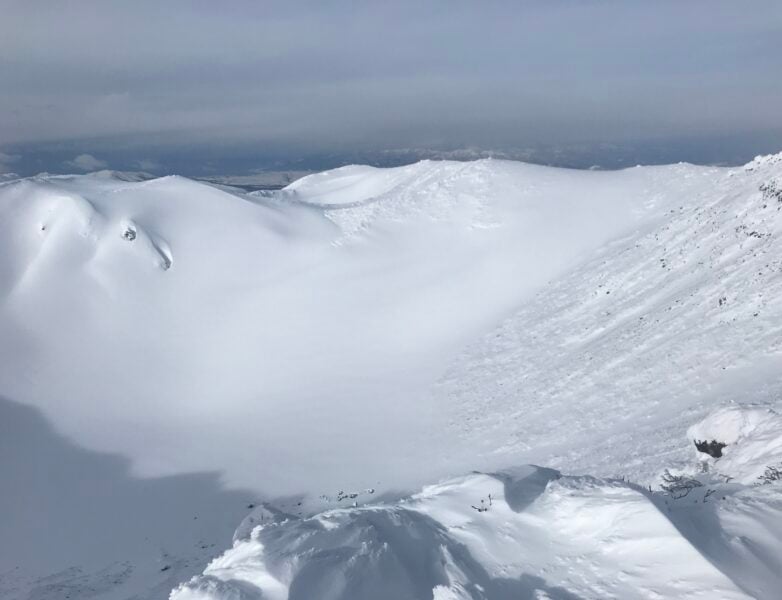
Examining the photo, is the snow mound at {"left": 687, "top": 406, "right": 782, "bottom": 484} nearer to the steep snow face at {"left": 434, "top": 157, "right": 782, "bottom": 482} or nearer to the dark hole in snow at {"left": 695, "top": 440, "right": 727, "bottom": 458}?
the dark hole in snow at {"left": 695, "top": 440, "right": 727, "bottom": 458}

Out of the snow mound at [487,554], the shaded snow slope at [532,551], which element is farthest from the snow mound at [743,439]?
the snow mound at [487,554]

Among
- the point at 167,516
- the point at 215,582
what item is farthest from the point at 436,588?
the point at 167,516

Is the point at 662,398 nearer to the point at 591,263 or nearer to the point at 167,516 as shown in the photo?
the point at 591,263

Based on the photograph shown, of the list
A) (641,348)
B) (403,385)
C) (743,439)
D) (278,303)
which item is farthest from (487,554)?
(278,303)

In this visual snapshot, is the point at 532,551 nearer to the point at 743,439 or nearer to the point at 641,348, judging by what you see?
the point at 743,439

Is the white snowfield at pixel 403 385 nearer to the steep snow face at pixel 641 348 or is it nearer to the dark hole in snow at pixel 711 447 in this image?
the steep snow face at pixel 641 348

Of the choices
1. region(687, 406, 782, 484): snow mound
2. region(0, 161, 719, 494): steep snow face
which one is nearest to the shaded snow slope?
region(687, 406, 782, 484): snow mound
